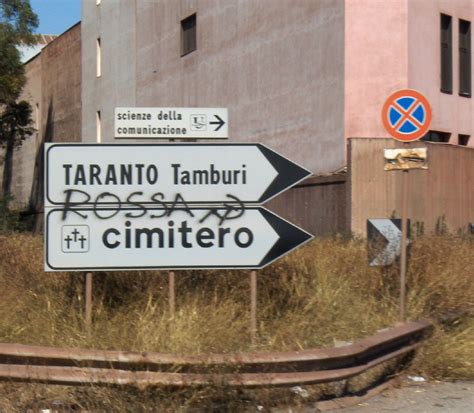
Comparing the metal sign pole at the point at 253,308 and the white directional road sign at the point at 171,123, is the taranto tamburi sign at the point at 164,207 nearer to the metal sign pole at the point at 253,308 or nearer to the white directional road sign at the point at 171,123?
the metal sign pole at the point at 253,308

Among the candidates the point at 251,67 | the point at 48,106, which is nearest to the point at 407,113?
the point at 251,67

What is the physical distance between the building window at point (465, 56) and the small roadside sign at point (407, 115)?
12.1 meters

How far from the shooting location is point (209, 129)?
8375mm

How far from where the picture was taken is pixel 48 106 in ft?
144

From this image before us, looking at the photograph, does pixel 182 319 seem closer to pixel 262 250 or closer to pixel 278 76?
pixel 262 250

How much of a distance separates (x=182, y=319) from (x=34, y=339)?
4.88ft

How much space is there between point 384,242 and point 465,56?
42.0 ft

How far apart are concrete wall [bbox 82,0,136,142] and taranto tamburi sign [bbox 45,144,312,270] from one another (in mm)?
24269

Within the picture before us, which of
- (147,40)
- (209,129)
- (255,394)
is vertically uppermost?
(147,40)

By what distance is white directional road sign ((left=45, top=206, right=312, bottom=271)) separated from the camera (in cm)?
770

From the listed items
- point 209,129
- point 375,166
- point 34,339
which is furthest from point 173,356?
point 375,166

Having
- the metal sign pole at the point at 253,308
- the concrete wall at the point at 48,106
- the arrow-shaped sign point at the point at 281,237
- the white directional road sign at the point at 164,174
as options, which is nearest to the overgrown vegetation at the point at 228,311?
the metal sign pole at the point at 253,308

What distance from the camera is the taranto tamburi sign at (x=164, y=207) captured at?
7730 millimetres

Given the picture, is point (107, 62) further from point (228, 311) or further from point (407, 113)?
point (228, 311)
